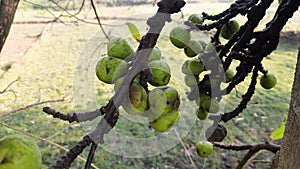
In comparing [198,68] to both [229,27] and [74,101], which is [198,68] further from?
[74,101]

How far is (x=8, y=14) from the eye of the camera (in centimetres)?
64

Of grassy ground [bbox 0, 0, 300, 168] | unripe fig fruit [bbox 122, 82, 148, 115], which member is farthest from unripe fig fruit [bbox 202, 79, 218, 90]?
grassy ground [bbox 0, 0, 300, 168]

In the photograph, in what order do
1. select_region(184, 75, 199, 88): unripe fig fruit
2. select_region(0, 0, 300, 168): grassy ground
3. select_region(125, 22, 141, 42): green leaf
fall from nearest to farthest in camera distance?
select_region(125, 22, 141, 42): green leaf < select_region(184, 75, 199, 88): unripe fig fruit < select_region(0, 0, 300, 168): grassy ground

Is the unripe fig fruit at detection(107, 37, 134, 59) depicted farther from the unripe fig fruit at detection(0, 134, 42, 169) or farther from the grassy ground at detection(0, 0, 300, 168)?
the grassy ground at detection(0, 0, 300, 168)

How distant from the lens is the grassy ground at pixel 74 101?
1.91 meters

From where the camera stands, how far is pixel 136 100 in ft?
1.16

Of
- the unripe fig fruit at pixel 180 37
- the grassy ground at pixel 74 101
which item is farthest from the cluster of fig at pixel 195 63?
the grassy ground at pixel 74 101

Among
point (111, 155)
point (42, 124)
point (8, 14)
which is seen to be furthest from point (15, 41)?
point (8, 14)

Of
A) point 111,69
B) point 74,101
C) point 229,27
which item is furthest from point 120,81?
point 74,101

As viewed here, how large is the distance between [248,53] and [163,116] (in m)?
0.24

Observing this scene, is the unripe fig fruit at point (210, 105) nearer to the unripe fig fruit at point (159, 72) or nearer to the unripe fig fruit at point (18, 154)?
the unripe fig fruit at point (159, 72)

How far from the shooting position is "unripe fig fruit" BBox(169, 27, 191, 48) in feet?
1.84

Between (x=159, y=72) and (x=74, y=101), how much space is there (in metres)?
2.07

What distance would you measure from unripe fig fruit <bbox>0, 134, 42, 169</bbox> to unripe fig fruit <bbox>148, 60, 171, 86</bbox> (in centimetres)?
13
